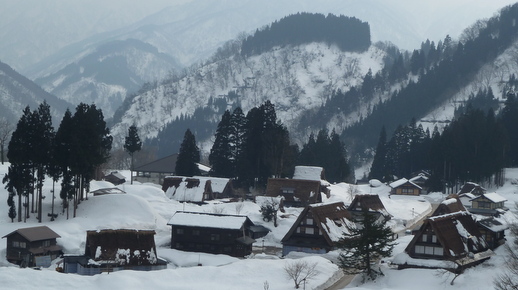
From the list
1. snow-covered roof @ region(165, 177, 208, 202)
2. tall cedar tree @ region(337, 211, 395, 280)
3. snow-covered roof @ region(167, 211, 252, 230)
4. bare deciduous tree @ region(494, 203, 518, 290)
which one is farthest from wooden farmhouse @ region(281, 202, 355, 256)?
snow-covered roof @ region(165, 177, 208, 202)

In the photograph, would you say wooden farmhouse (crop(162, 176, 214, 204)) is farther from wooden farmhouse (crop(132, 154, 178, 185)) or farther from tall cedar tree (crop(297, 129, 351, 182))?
tall cedar tree (crop(297, 129, 351, 182))

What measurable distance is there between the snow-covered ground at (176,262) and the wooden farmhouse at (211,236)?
3.77ft

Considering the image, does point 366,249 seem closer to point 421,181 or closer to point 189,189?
point 189,189

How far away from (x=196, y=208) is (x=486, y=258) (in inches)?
1121

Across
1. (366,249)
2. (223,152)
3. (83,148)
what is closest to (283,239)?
(366,249)

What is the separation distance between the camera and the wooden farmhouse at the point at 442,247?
45.4 metres

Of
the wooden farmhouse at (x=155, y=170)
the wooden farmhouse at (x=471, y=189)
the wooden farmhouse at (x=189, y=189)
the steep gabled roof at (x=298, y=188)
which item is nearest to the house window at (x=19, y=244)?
the wooden farmhouse at (x=189, y=189)

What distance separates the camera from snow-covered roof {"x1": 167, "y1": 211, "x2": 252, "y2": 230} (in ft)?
178

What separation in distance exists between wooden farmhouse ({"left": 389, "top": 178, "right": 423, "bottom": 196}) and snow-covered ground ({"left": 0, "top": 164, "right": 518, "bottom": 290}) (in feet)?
48.3

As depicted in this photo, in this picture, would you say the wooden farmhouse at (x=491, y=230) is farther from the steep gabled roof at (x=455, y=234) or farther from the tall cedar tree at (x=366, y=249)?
the tall cedar tree at (x=366, y=249)

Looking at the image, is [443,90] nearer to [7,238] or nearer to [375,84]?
[375,84]

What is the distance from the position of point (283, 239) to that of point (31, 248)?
17.6m

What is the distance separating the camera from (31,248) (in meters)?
49.5

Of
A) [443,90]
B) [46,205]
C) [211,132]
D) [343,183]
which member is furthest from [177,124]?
[46,205]
